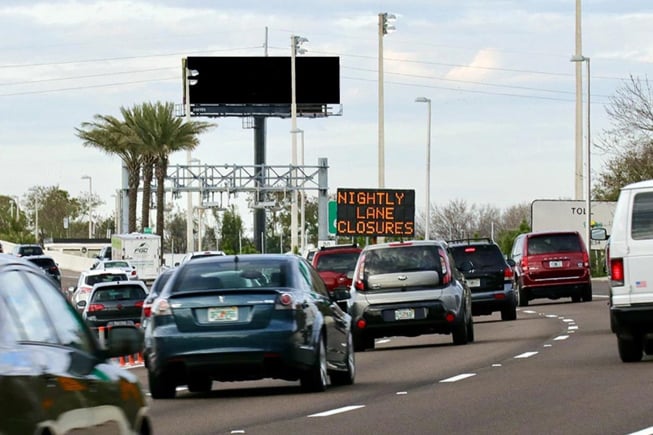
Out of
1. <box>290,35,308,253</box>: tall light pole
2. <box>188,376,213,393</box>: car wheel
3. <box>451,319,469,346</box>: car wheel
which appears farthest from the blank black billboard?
<box>188,376,213,393</box>: car wheel

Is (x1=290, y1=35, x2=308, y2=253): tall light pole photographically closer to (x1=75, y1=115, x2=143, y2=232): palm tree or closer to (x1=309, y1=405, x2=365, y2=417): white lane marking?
(x1=75, y1=115, x2=143, y2=232): palm tree

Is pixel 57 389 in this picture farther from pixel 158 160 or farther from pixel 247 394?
pixel 158 160

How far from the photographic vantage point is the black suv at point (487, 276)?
3603 cm

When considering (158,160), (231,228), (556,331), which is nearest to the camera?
Answer: (556,331)

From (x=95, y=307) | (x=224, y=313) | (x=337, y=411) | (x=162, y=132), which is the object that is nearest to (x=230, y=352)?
(x=224, y=313)

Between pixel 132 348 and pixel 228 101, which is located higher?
pixel 228 101

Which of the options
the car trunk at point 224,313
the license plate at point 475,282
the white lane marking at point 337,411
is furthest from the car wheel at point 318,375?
the license plate at point 475,282

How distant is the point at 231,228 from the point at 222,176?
59.1 m

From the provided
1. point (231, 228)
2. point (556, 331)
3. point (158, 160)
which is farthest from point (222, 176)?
point (556, 331)

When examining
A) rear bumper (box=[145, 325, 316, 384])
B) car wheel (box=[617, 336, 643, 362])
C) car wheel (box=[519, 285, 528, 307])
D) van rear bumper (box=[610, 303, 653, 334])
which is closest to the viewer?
rear bumper (box=[145, 325, 316, 384])

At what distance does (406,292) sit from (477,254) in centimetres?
1126

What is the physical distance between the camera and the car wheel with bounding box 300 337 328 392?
678 inches

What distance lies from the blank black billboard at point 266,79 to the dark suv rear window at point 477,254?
77.2 metres

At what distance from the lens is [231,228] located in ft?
532
